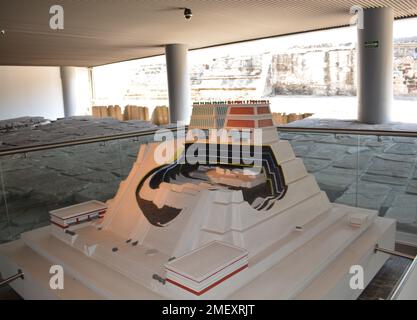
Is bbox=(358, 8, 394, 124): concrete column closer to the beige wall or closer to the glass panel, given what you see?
the glass panel

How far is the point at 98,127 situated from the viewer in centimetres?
1295

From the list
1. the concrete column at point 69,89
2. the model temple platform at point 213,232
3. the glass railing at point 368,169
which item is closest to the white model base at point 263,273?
the model temple platform at point 213,232

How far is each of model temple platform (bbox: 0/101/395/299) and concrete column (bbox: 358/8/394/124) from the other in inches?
256

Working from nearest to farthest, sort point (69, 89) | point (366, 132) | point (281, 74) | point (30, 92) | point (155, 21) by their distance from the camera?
point (366, 132)
point (155, 21)
point (281, 74)
point (30, 92)
point (69, 89)

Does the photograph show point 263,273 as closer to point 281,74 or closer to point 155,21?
point 155,21

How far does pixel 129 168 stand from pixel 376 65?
6260mm

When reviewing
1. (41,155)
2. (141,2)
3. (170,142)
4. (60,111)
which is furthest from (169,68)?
(170,142)

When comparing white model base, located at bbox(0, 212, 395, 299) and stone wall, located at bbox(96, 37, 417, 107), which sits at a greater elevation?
stone wall, located at bbox(96, 37, 417, 107)

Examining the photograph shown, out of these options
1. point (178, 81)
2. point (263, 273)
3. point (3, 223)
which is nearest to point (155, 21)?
point (178, 81)

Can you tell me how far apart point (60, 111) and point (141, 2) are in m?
13.0

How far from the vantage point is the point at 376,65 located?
8.70 metres

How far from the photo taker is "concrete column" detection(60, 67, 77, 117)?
18203mm

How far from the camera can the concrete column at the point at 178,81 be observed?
41.4 ft

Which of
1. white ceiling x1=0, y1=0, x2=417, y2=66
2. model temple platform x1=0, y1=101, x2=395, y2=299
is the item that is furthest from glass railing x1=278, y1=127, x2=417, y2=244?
white ceiling x1=0, y1=0, x2=417, y2=66
